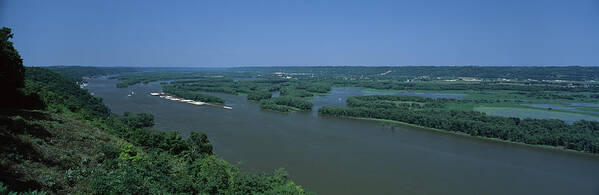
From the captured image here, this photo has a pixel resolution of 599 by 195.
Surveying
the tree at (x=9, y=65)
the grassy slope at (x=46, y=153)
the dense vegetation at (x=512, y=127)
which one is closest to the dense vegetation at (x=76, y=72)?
the tree at (x=9, y=65)

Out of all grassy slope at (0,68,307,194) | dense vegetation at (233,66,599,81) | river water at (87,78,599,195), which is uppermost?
dense vegetation at (233,66,599,81)

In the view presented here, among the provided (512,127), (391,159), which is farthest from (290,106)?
(512,127)

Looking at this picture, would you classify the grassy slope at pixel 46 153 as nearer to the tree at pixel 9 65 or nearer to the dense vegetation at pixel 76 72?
the tree at pixel 9 65

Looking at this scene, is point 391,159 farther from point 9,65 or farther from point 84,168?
point 9,65

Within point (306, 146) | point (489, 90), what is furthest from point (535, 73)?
point (306, 146)

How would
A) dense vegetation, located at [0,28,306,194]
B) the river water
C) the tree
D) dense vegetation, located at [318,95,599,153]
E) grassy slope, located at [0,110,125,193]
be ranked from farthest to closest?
1. dense vegetation, located at [318,95,599,153]
2. the river water
3. the tree
4. dense vegetation, located at [0,28,306,194]
5. grassy slope, located at [0,110,125,193]

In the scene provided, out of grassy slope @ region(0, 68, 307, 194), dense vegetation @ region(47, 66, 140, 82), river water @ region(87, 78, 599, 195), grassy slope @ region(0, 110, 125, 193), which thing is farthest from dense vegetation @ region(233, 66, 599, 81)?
grassy slope @ region(0, 110, 125, 193)

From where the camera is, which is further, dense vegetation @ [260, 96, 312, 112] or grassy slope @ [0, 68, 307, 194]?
dense vegetation @ [260, 96, 312, 112]

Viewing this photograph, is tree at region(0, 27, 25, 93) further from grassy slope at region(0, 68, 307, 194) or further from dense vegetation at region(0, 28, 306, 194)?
grassy slope at region(0, 68, 307, 194)

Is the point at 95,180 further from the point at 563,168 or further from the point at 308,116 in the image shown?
the point at 308,116
